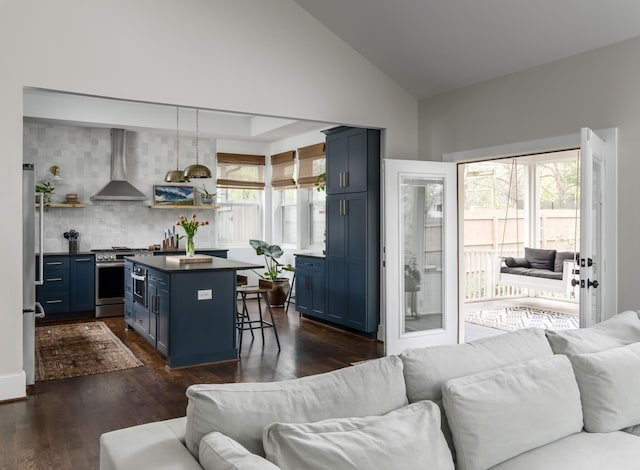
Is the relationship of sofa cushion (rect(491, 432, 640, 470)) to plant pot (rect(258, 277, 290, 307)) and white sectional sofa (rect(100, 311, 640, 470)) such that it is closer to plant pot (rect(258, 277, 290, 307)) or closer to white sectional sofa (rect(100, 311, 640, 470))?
white sectional sofa (rect(100, 311, 640, 470))

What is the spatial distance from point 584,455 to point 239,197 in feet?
26.2

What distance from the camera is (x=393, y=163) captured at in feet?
17.1

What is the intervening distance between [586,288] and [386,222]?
1955 millimetres

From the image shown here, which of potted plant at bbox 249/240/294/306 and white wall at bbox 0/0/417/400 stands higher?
white wall at bbox 0/0/417/400

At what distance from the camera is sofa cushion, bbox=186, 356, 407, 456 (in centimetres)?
164

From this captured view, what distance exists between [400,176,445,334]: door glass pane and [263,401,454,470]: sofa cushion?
360 cm

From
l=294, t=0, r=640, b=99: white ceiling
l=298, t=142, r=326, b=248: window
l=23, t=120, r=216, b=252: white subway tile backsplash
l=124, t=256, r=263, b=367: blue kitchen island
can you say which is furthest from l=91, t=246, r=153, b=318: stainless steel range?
l=294, t=0, r=640, b=99: white ceiling

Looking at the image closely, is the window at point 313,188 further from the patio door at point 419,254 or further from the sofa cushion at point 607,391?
the sofa cushion at point 607,391

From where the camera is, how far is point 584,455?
2.07 meters

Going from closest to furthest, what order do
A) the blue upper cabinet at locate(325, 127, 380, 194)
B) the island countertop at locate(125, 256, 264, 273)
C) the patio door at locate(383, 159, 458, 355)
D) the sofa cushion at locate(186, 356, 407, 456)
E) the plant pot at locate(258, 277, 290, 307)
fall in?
1. the sofa cushion at locate(186, 356, 407, 456)
2. the island countertop at locate(125, 256, 264, 273)
3. the patio door at locate(383, 159, 458, 355)
4. the blue upper cabinet at locate(325, 127, 380, 194)
5. the plant pot at locate(258, 277, 290, 307)

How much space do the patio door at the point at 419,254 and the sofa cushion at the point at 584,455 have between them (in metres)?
2.92

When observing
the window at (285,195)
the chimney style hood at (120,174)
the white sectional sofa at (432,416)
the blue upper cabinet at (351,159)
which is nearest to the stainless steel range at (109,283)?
the chimney style hood at (120,174)

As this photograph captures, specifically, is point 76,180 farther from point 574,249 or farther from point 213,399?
point 574,249

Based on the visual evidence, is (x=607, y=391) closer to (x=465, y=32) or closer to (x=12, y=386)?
(x=465, y=32)
